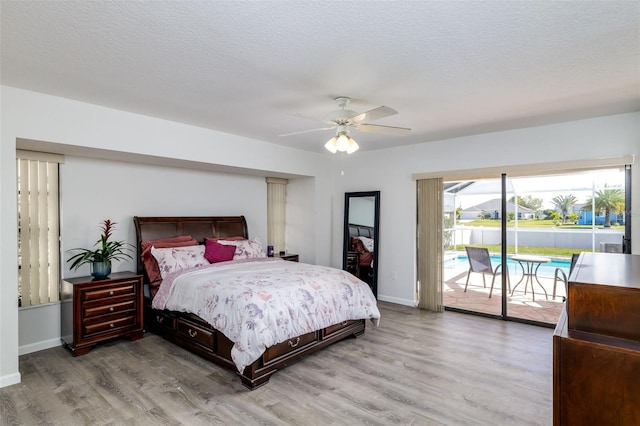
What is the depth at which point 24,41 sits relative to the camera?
217cm

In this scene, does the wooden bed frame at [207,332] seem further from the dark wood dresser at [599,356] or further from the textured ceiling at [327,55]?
the dark wood dresser at [599,356]

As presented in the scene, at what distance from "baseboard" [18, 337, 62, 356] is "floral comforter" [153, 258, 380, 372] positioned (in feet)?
3.56

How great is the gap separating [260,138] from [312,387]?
3372mm

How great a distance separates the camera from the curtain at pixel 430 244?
16.8 ft

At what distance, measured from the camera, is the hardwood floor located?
2.45 metres

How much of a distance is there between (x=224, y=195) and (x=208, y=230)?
71 cm

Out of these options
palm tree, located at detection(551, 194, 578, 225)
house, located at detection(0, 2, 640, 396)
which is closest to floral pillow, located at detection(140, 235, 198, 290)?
house, located at detection(0, 2, 640, 396)

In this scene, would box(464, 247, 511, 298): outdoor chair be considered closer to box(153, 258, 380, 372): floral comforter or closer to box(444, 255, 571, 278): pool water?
box(444, 255, 571, 278): pool water

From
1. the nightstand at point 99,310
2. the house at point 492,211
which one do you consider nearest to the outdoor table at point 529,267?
the house at point 492,211

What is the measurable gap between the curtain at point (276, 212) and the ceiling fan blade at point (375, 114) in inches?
132

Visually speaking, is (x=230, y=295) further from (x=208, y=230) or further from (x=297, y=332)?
(x=208, y=230)

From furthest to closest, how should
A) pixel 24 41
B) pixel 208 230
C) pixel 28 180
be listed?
pixel 208 230 < pixel 28 180 < pixel 24 41

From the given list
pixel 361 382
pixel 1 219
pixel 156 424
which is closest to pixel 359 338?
pixel 361 382

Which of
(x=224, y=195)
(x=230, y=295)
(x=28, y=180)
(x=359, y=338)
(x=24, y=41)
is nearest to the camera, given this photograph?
(x=24, y=41)
